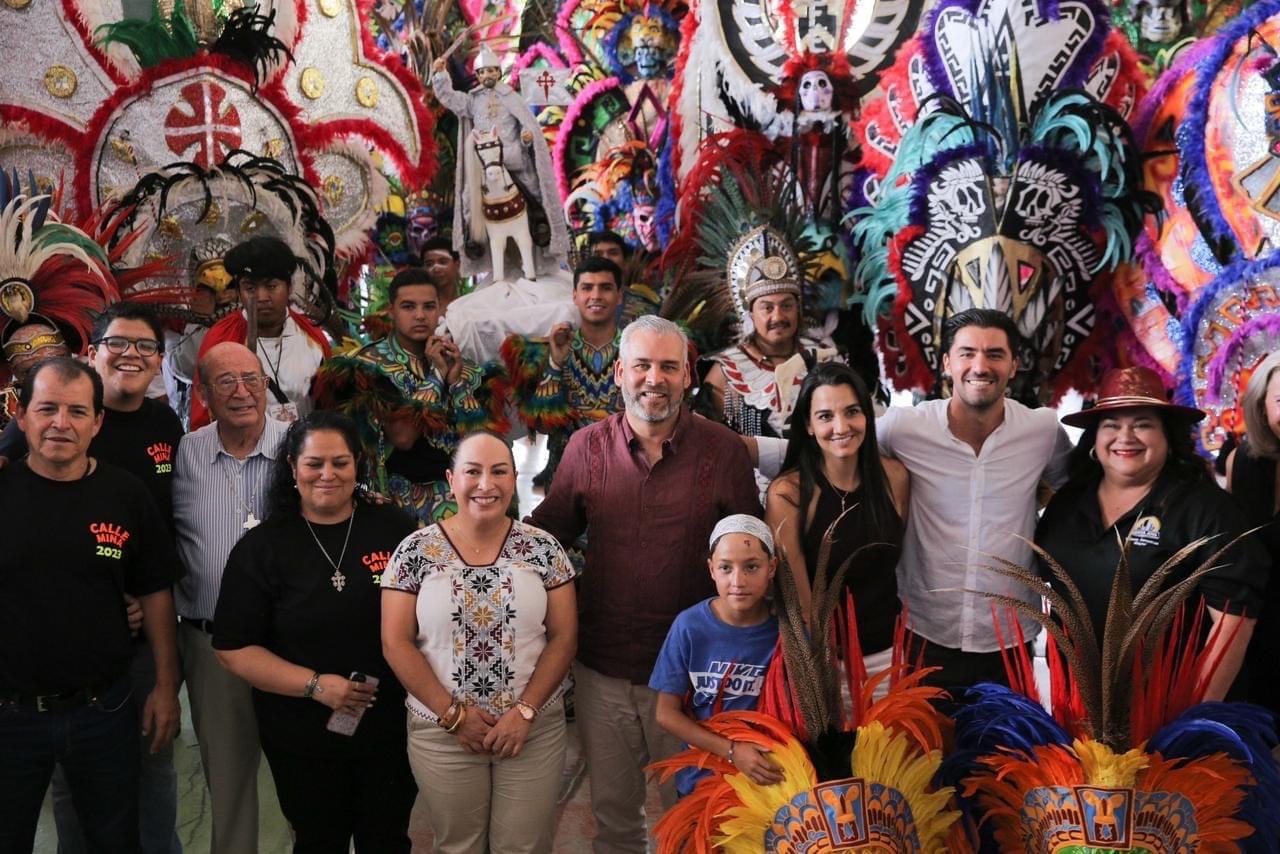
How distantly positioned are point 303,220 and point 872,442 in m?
3.06

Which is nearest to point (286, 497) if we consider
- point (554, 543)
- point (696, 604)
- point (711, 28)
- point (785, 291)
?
point (554, 543)

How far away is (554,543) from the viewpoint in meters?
2.57

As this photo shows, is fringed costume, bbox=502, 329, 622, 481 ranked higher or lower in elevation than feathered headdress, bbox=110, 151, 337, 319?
lower

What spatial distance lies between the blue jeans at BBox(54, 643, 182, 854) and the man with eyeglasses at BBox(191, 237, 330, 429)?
3.94ft

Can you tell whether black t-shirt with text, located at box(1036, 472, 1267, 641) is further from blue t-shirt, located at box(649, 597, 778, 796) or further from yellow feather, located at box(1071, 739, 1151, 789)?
blue t-shirt, located at box(649, 597, 778, 796)

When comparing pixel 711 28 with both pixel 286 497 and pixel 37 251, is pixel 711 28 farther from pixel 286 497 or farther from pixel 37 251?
pixel 286 497

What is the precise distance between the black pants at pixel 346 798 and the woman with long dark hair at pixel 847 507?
3.20 feet

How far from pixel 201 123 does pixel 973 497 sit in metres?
3.52

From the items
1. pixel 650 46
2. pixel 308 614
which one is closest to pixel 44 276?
pixel 308 614

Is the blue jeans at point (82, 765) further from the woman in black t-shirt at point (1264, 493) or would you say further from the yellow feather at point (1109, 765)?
the woman in black t-shirt at point (1264, 493)

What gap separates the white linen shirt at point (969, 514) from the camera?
275cm

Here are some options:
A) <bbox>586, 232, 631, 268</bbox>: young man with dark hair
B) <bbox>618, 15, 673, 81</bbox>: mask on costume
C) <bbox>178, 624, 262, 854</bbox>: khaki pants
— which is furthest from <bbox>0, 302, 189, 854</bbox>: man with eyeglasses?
<bbox>618, 15, 673, 81</bbox>: mask on costume

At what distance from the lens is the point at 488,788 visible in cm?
252

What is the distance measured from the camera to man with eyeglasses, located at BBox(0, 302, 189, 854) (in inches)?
110
